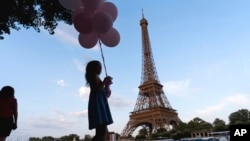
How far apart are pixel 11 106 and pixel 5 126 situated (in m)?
0.33

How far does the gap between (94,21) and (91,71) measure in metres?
1.07

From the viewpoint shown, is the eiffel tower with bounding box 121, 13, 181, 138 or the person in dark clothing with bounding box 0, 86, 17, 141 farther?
the eiffel tower with bounding box 121, 13, 181, 138

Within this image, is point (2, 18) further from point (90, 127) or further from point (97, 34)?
point (90, 127)

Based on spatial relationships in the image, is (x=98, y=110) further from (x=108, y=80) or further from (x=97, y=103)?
(x=108, y=80)

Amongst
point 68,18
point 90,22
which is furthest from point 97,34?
point 68,18

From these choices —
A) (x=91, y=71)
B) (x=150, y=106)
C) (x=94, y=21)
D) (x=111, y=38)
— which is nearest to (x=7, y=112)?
(x=91, y=71)

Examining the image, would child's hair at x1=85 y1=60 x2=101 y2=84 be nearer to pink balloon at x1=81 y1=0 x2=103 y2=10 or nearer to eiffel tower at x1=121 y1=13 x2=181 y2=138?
pink balloon at x1=81 y1=0 x2=103 y2=10

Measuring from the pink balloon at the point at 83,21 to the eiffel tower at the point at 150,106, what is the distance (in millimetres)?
31181

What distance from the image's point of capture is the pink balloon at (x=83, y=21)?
468cm

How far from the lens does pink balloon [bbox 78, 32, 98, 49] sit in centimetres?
502

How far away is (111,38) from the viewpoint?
5004 mm

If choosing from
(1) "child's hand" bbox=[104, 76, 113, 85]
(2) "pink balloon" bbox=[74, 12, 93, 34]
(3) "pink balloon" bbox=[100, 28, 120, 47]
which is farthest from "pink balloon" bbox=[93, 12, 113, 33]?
(1) "child's hand" bbox=[104, 76, 113, 85]

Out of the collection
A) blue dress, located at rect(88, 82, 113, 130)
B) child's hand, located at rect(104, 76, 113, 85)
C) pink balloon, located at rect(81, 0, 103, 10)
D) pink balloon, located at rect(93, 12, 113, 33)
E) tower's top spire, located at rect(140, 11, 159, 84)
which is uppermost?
tower's top spire, located at rect(140, 11, 159, 84)

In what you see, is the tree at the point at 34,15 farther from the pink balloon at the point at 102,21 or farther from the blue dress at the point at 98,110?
the blue dress at the point at 98,110
